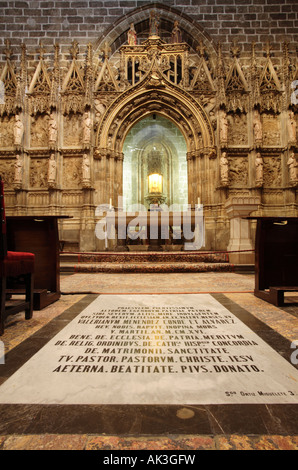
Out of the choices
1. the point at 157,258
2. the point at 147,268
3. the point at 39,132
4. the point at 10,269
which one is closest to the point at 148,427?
the point at 10,269

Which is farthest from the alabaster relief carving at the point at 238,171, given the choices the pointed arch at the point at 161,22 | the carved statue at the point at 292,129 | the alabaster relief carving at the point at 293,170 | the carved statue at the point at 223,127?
the pointed arch at the point at 161,22

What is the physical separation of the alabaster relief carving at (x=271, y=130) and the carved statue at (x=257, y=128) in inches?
15.3

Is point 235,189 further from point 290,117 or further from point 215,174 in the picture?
point 290,117

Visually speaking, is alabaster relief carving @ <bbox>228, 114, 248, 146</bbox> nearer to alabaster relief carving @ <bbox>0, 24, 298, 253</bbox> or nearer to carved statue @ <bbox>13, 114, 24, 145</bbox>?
alabaster relief carving @ <bbox>0, 24, 298, 253</bbox>

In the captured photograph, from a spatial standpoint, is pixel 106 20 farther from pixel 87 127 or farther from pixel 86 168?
pixel 86 168

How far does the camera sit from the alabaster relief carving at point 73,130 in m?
9.49

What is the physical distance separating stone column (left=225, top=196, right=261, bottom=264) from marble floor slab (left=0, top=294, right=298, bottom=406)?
432cm

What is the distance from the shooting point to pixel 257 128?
917cm

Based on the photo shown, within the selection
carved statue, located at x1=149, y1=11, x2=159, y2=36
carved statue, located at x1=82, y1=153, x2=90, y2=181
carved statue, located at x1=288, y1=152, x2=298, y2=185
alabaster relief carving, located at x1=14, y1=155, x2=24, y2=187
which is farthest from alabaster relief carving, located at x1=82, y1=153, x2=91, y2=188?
carved statue, located at x1=288, y1=152, x2=298, y2=185

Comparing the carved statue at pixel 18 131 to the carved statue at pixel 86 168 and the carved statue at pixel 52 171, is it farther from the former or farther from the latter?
the carved statue at pixel 86 168

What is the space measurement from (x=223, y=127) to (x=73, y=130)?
5.21 metres

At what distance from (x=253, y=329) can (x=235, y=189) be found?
25.5 feet

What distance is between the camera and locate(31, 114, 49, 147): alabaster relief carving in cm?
953
